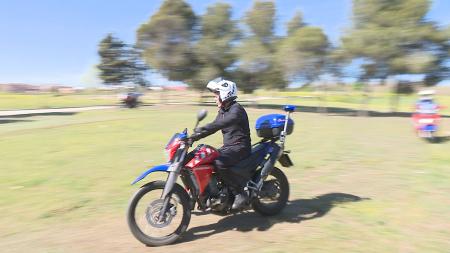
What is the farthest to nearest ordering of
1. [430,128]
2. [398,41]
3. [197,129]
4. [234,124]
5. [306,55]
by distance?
[306,55] < [398,41] < [430,128] < [234,124] < [197,129]

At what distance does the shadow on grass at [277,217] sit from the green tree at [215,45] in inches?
1284

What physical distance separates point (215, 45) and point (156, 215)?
116 ft

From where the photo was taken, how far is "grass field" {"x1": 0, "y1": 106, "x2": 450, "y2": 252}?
5016 millimetres

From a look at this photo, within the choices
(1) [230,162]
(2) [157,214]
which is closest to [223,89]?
(1) [230,162]

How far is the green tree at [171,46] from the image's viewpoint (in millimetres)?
40250

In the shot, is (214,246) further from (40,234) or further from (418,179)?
(418,179)

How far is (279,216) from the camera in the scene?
6.04m

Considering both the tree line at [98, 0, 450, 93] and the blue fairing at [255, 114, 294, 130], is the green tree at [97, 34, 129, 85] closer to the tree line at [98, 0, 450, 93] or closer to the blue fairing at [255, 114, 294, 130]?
the tree line at [98, 0, 450, 93]

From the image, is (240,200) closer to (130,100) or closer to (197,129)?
(197,129)

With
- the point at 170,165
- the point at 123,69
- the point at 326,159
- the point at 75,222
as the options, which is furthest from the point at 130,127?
the point at 123,69

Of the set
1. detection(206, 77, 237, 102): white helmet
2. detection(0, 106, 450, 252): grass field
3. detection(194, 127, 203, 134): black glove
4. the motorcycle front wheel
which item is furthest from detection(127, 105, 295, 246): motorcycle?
detection(206, 77, 237, 102): white helmet

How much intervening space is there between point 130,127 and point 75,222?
12561 millimetres

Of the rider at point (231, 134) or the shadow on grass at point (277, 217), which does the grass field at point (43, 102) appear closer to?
the shadow on grass at point (277, 217)

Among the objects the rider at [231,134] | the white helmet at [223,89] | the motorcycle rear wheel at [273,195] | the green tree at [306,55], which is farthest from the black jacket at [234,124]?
the green tree at [306,55]
